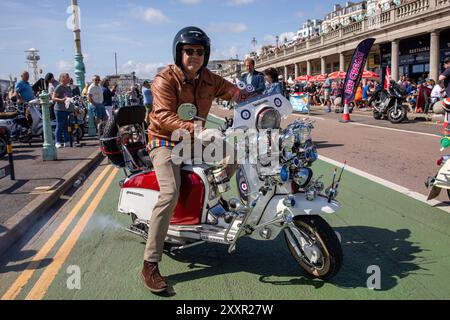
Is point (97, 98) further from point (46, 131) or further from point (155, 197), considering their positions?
point (155, 197)

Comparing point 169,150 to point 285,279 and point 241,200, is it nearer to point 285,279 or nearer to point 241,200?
point 241,200

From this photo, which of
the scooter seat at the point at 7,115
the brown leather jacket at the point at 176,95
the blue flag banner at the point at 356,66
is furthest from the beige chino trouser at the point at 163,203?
the blue flag banner at the point at 356,66

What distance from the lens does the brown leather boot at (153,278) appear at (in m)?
3.52

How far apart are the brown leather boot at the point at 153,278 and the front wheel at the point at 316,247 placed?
116 cm

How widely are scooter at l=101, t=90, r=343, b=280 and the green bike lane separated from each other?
0.25 metres

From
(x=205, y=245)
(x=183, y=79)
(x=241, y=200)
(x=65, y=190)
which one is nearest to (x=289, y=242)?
(x=241, y=200)

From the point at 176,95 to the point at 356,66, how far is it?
15.6m

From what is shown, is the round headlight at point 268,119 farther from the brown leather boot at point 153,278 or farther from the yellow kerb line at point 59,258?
the yellow kerb line at point 59,258

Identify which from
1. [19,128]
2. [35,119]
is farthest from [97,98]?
[19,128]

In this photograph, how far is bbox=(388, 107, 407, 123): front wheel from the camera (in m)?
17.0

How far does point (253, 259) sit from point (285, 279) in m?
0.52

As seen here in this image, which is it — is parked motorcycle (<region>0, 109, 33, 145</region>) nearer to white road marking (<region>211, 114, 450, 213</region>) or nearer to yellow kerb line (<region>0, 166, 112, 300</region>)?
yellow kerb line (<region>0, 166, 112, 300</region>)

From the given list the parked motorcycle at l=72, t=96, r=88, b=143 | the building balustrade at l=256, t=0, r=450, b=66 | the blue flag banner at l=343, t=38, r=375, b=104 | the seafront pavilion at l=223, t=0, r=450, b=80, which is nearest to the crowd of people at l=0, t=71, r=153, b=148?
the parked motorcycle at l=72, t=96, r=88, b=143

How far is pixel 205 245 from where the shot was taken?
4.63 meters
